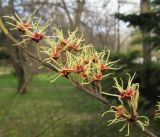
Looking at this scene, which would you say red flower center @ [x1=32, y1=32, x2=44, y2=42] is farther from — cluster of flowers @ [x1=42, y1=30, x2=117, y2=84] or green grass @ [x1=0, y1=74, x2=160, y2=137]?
green grass @ [x1=0, y1=74, x2=160, y2=137]

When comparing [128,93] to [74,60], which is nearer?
[128,93]

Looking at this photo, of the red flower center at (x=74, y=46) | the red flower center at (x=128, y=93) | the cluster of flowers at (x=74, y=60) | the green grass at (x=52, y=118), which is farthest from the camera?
the green grass at (x=52, y=118)

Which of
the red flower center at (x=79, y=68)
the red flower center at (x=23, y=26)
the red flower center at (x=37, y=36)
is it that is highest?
the red flower center at (x=23, y=26)

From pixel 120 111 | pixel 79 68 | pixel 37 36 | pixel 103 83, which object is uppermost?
pixel 37 36

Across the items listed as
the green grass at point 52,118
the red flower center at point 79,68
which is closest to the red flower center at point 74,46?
the red flower center at point 79,68

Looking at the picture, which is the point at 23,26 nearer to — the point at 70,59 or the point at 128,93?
the point at 70,59

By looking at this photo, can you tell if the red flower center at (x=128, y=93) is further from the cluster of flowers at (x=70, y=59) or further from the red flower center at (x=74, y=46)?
the red flower center at (x=74, y=46)

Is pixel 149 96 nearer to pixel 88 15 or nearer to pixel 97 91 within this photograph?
pixel 88 15

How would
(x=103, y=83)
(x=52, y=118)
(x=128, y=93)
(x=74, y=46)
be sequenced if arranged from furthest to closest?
(x=103, y=83), (x=52, y=118), (x=74, y=46), (x=128, y=93)

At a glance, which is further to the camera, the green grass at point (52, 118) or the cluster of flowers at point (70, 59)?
the green grass at point (52, 118)

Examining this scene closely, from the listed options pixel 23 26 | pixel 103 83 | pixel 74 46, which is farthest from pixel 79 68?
pixel 103 83
